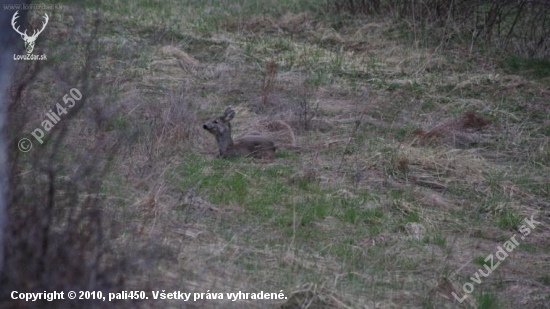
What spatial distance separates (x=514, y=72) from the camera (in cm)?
1159

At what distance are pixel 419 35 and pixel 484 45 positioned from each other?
34.5 inches

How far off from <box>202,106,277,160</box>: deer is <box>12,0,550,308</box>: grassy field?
0.49ft

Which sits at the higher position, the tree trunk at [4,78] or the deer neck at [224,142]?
the tree trunk at [4,78]

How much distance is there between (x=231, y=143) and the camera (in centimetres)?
785

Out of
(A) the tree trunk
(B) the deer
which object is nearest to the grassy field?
(B) the deer

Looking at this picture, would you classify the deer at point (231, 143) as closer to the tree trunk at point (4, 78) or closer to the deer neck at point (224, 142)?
the deer neck at point (224, 142)

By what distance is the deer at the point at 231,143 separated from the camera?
25.6 feet

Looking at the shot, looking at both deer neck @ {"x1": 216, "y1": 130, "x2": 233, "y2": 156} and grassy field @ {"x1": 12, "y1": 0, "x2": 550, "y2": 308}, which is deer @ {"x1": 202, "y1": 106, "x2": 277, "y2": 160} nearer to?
deer neck @ {"x1": 216, "y1": 130, "x2": 233, "y2": 156}

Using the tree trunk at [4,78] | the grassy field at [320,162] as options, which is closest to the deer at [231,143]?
the grassy field at [320,162]

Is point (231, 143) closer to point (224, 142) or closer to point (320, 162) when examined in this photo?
point (224, 142)

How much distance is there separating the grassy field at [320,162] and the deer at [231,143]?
0.15 metres

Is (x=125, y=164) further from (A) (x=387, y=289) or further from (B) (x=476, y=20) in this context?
(B) (x=476, y=20)

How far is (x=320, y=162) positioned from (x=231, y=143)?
0.77m

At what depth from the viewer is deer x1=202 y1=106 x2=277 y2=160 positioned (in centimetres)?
781
